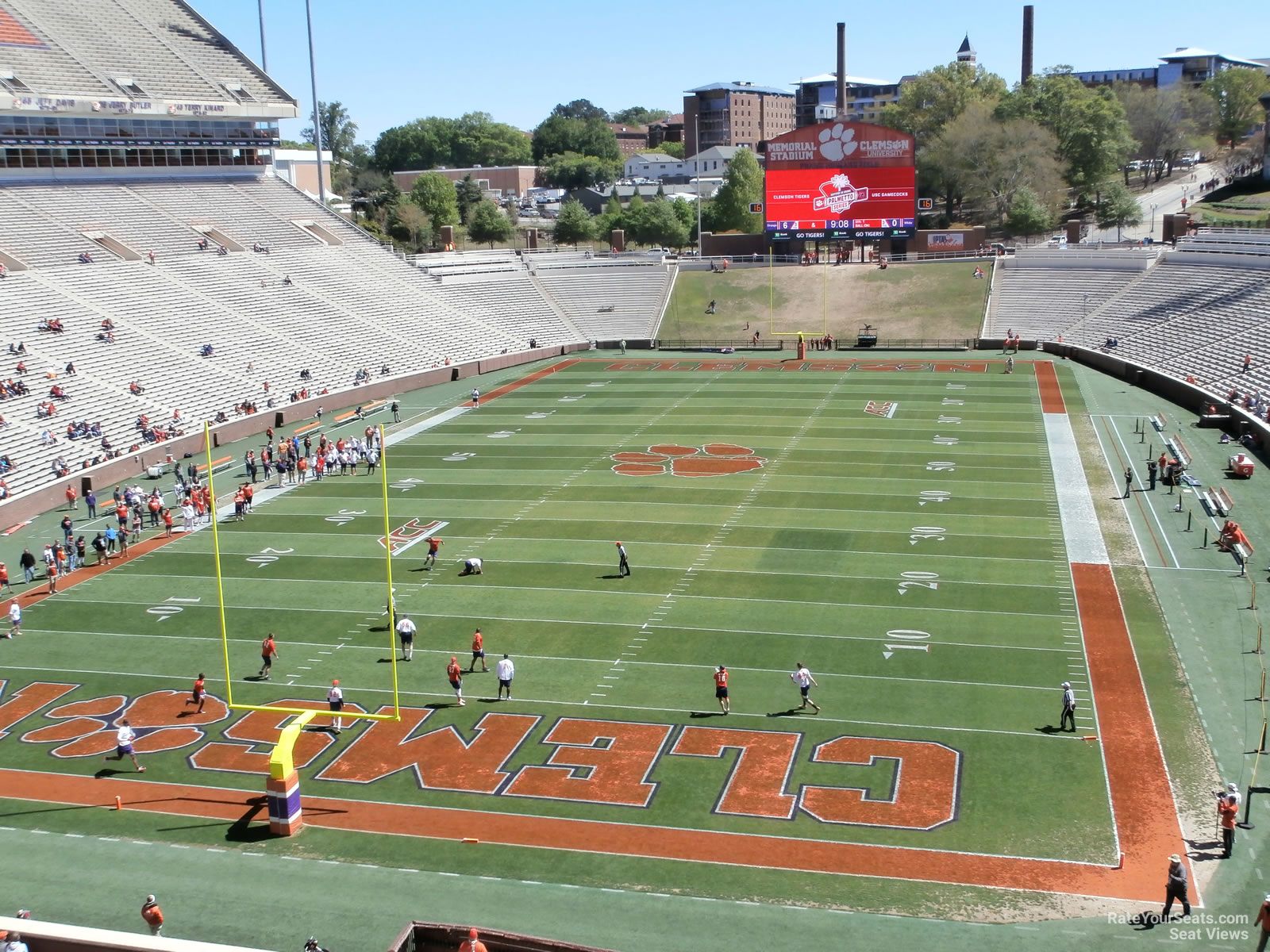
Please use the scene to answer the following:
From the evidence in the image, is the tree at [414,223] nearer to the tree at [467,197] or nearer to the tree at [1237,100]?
the tree at [467,197]

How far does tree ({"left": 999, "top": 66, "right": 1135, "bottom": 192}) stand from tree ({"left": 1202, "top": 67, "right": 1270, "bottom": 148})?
25984 millimetres

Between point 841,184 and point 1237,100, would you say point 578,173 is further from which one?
point 841,184

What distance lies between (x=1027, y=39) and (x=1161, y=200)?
36999 mm

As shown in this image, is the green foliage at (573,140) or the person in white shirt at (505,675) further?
the green foliage at (573,140)

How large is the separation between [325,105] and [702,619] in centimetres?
15382

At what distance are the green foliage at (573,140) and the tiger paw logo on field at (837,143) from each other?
4493 inches

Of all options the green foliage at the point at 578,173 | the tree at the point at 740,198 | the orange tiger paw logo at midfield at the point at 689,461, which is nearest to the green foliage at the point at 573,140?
the green foliage at the point at 578,173

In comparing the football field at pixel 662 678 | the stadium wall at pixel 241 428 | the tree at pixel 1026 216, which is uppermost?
the tree at pixel 1026 216

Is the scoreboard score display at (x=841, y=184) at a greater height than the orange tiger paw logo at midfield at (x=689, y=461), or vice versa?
the scoreboard score display at (x=841, y=184)

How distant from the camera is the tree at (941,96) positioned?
107 meters

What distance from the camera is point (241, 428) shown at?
4450 cm

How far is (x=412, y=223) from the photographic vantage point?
91.6 metres

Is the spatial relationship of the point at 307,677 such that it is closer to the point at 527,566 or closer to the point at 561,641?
the point at 561,641

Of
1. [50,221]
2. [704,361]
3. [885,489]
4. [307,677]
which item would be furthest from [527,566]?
[50,221]
